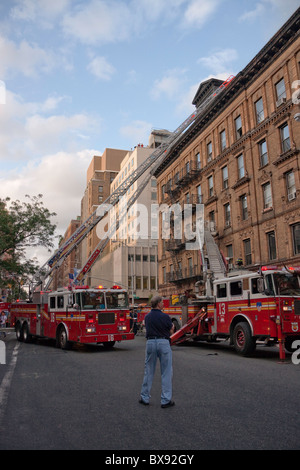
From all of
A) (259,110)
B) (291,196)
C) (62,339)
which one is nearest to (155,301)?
(62,339)

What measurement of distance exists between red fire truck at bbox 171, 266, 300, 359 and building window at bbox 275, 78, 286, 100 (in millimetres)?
15818

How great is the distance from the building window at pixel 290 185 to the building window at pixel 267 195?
1.78 meters

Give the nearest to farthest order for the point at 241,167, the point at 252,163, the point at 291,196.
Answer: the point at 291,196 → the point at 252,163 → the point at 241,167

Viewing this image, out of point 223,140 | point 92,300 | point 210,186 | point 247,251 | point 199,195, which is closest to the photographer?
point 92,300

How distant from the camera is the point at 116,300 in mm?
15406

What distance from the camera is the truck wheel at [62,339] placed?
1538cm

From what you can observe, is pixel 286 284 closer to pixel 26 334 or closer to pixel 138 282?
pixel 26 334

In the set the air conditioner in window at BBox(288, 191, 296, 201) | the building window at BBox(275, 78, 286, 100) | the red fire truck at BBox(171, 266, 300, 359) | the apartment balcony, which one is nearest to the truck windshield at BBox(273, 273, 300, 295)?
the red fire truck at BBox(171, 266, 300, 359)

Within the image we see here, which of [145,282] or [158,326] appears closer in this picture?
[158,326]

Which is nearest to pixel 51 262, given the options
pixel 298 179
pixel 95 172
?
pixel 298 179

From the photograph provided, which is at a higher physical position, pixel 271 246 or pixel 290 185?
pixel 290 185

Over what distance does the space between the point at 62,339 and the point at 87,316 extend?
2250 mm

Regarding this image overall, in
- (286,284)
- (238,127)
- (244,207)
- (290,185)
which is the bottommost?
(286,284)

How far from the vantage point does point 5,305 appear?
2542 cm
